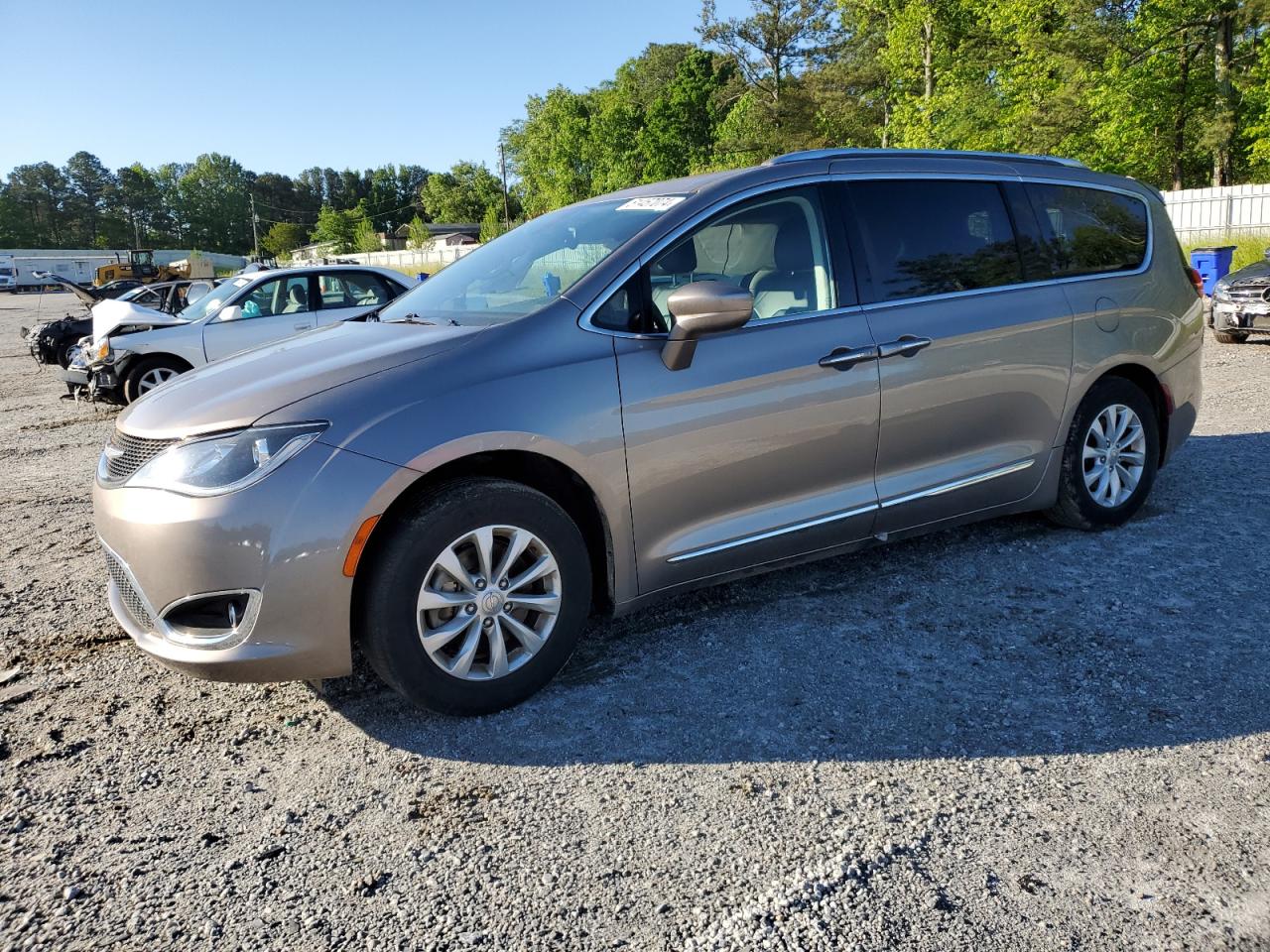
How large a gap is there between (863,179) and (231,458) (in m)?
2.82

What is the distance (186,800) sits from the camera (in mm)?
2811

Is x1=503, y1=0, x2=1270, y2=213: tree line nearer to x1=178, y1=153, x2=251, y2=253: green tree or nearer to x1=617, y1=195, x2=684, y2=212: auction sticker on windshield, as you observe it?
x1=617, y1=195, x2=684, y2=212: auction sticker on windshield

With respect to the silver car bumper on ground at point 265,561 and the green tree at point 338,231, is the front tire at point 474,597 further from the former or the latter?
the green tree at point 338,231

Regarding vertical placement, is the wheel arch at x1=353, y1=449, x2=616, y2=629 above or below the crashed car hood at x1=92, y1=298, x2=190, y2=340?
below

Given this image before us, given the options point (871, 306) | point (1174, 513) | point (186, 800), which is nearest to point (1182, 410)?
point (1174, 513)

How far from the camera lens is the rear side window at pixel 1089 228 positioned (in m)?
4.63

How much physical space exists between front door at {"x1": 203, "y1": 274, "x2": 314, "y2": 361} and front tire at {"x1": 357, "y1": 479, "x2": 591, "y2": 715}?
28.4ft

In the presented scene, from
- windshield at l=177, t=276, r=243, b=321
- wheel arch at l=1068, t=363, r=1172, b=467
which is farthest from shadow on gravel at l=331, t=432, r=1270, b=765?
windshield at l=177, t=276, r=243, b=321

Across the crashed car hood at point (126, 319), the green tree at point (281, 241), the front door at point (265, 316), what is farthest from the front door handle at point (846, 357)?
the green tree at point (281, 241)

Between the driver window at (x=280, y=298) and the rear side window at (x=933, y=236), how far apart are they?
856cm

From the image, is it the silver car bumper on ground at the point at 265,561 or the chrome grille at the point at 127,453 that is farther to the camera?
the chrome grille at the point at 127,453

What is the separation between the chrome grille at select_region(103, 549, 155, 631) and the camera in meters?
3.07

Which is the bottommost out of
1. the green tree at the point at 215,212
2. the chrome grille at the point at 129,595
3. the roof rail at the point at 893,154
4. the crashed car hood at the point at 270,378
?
the chrome grille at the point at 129,595

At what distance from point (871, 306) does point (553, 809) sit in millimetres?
2408
